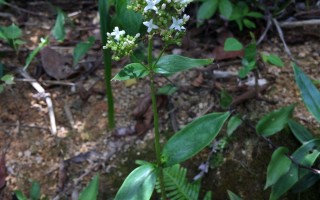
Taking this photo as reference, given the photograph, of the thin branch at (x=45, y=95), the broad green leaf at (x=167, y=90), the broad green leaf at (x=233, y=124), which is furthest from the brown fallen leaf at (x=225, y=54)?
the thin branch at (x=45, y=95)

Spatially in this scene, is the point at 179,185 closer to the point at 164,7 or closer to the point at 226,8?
the point at 164,7

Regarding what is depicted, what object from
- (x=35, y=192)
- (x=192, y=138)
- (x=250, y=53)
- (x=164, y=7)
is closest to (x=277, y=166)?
(x=192, y=138)

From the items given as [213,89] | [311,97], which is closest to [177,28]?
[311,97]

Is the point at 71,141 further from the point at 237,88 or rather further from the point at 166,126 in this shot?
the point at 237,88

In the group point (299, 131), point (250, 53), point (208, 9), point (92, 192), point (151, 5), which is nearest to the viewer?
point (151, 5)

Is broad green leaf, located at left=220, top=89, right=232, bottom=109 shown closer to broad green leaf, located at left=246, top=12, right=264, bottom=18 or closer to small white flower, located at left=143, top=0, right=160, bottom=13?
broad green leaf, located at left=246, top=12, right=264, bottom=18

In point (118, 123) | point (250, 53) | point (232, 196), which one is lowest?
point (232, 196)

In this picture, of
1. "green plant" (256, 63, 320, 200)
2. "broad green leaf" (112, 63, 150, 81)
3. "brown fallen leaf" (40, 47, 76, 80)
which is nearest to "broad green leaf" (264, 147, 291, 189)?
"green plant" (256, 63, 320, 200)
